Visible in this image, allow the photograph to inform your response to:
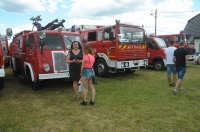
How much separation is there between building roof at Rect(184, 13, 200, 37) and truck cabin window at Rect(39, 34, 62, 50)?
25049 mm

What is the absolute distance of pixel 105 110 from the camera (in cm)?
596

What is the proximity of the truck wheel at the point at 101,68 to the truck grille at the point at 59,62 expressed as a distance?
122 inches

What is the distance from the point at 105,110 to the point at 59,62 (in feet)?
9.30

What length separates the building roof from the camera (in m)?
30.4

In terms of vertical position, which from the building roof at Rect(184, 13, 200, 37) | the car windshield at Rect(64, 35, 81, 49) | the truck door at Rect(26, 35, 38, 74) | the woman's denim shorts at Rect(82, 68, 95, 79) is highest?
the building roof at Rect(184, 13, 200, 37)

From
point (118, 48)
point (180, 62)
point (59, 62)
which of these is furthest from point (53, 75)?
point (180, 62)

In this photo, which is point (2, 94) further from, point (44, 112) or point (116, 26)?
point (116, 26)

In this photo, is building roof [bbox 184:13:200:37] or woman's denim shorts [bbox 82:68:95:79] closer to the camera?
woman's denim shorts [bbox 82:68:95:79]

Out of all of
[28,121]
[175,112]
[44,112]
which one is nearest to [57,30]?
[44,112]

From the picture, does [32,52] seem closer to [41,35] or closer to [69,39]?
[41,35]

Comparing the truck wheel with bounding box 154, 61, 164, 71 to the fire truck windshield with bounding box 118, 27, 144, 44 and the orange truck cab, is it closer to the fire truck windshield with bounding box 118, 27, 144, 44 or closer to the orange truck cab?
the orange truck cab

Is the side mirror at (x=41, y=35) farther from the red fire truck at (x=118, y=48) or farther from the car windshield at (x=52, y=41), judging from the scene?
the red fire truck at (x=118, y=48)

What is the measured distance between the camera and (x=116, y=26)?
10188mm

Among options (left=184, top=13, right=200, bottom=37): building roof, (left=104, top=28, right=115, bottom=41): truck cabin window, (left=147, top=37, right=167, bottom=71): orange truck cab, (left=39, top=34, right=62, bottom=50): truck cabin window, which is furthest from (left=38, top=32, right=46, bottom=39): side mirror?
(left=184, top=13, right=200, bottom=37): building roof
